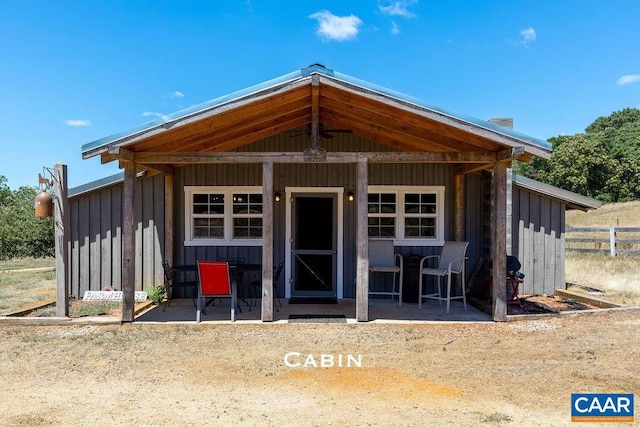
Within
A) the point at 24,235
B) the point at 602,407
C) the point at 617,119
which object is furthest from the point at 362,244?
the point at 617,119

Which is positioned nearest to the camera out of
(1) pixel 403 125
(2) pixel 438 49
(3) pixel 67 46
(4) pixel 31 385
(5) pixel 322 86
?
(4) pixel 31 385

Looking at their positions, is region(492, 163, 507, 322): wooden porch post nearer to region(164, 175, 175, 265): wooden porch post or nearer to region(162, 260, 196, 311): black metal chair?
region(162, 260, 196, 311): black metal chair

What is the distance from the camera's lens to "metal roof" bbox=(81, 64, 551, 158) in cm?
532

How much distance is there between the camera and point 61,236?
6047 mm

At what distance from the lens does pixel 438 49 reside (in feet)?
58.0

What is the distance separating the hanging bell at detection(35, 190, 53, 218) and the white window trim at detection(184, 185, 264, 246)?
2249 millimetres

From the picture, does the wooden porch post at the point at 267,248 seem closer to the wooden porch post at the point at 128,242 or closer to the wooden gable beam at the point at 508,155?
the wooden porch post at the point at 128,242

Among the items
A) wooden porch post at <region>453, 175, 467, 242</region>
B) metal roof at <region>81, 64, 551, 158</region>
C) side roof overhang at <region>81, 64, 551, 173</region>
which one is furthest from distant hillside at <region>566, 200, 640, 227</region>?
metal roof at <region>81, 64, 551, 158</region>

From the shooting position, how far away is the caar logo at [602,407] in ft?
10.0

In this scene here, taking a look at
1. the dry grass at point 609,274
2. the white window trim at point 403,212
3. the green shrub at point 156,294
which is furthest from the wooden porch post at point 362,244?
the dry grass at point 609,274

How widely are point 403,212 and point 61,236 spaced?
17.4 feet

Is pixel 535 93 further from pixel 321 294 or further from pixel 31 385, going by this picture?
pixel 31 385

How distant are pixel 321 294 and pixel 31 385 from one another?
15.8ft

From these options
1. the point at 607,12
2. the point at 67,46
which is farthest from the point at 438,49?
the point at 67,46
